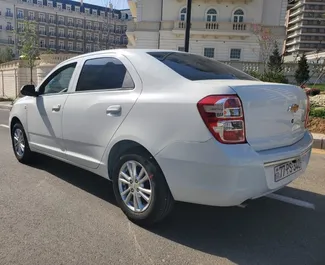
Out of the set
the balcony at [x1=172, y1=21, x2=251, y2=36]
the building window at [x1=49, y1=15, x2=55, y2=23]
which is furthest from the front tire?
the building window at [x1=49, y1=15, x2=55, y2=23]

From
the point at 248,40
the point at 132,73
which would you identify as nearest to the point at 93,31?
the point at 248,40

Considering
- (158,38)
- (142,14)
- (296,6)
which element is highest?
(296,6)

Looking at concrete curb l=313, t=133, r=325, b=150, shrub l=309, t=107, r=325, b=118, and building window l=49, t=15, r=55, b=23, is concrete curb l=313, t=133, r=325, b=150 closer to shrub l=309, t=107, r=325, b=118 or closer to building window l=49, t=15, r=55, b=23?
shrub l=309, t=107, r=325, b=118

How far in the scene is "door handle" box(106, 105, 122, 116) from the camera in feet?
10.3

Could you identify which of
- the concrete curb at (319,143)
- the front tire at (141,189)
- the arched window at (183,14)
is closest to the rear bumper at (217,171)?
the front tire at (141,189)

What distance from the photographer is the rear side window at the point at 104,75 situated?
328 cm

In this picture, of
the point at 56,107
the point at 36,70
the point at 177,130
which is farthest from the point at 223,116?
the point at 36,70

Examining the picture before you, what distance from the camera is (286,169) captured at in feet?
9.38

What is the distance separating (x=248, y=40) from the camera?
104 ft

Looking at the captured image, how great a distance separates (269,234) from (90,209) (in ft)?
6.10

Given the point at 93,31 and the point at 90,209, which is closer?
the point at 90,209

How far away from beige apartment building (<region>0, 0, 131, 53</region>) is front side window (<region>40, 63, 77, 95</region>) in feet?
242

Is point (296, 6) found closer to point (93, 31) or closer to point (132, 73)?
point (93, 31)

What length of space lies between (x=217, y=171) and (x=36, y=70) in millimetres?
27858
